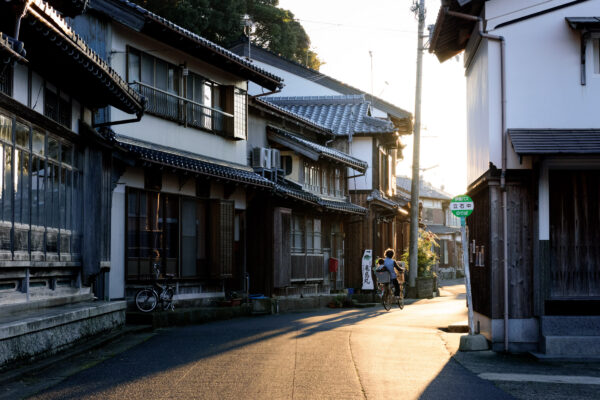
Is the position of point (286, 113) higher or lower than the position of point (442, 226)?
higher

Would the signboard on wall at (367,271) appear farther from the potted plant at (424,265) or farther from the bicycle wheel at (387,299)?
the bicycle wheel at (387,299)

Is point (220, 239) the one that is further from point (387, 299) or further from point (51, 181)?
point (51, 181)

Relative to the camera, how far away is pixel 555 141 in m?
14.0

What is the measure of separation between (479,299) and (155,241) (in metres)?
8.50

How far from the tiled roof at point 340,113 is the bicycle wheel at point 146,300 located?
787 inches

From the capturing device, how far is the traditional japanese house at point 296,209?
2538cm

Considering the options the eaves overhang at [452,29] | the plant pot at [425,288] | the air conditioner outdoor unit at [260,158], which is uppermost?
the eaves overhang at [452,29]

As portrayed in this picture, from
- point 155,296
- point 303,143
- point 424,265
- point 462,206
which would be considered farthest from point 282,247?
point 424,265

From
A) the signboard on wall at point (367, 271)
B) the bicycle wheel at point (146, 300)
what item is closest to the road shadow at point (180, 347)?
the bicycle wheel at point (146, 300)

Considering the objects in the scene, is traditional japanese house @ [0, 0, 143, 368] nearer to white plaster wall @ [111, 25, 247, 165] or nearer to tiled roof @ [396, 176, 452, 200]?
white plaster wall @ [111, 25, 247, 165]

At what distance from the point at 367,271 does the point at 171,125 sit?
1551cm

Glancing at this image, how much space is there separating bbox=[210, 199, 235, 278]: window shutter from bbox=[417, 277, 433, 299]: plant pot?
53.1 ft

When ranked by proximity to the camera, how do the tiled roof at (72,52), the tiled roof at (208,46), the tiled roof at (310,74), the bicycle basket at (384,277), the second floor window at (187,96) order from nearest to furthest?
1. the tiled roof at (72,52)
2. the tiled roof at (208,46)
3. the second floor window at (187,96)
4. the bicycle basket at (384,277)
5. the tiled roof at (310,74)

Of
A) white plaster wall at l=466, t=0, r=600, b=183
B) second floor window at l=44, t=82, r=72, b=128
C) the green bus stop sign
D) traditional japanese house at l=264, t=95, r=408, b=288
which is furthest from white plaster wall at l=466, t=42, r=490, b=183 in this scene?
traditional japanese house at l=264, t=95, r=408, b=288
